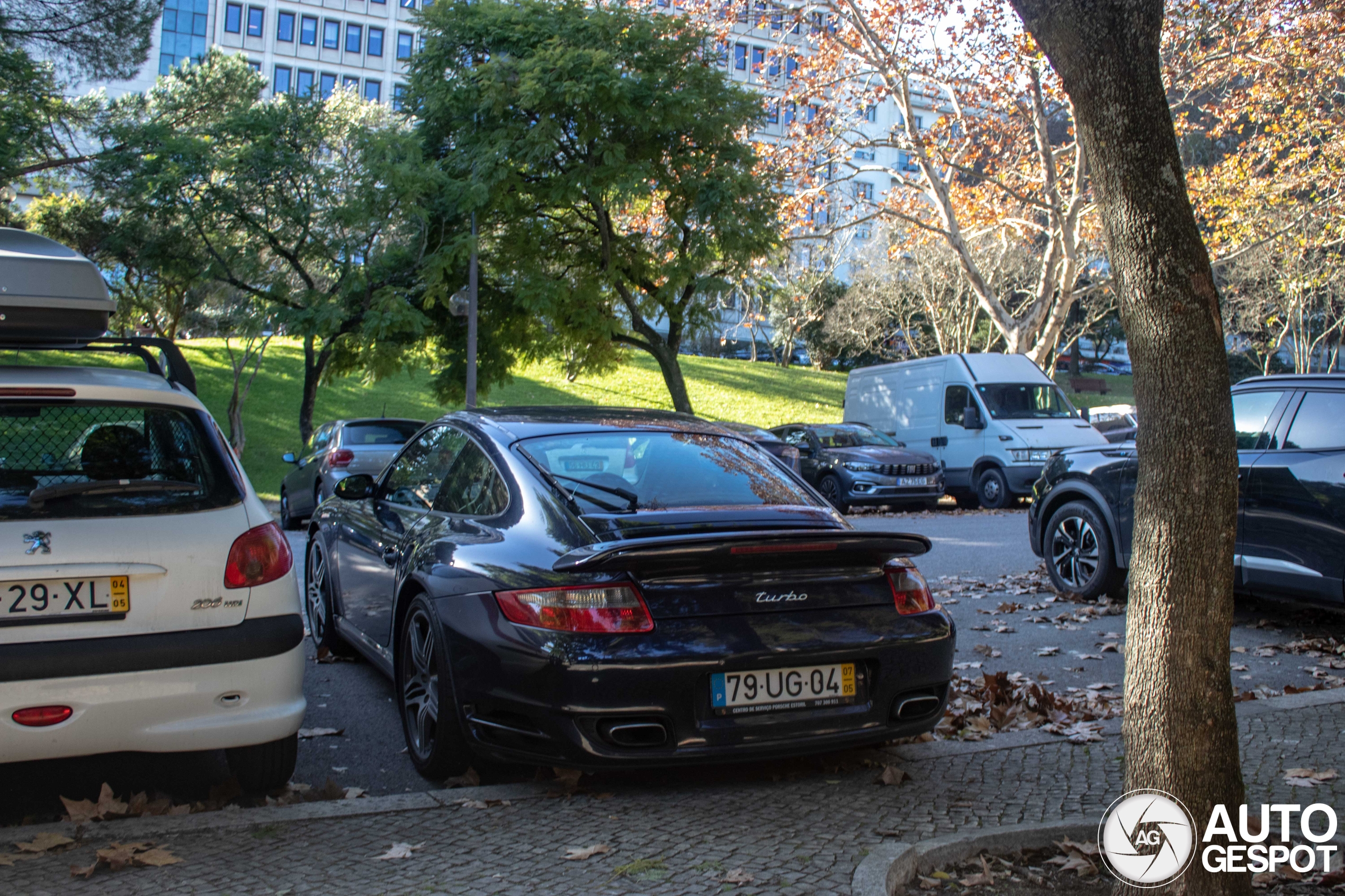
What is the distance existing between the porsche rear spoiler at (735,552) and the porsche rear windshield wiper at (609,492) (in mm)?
365

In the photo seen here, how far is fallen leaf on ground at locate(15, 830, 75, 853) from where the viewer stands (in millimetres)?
3643

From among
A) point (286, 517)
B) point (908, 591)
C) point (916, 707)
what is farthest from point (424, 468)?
point (286, 517)

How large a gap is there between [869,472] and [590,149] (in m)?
7.64

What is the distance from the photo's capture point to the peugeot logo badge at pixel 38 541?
3.78 m

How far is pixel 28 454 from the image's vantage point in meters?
4.32

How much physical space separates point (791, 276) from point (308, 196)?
32.7m

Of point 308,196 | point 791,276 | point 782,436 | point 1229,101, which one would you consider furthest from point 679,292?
point 791,276

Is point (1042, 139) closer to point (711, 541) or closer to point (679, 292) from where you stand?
point (679, 292)

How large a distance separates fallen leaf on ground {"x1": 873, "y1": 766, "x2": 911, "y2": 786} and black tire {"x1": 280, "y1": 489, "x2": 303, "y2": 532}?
13573mm

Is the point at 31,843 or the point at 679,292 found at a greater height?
the point at 679,292

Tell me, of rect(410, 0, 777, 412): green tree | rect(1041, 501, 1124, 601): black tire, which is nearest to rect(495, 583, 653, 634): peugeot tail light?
rect(1041, 501, 1124, 601): black tire

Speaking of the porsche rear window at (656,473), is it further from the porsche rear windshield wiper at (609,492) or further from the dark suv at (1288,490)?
the dark suv at (1288,490)

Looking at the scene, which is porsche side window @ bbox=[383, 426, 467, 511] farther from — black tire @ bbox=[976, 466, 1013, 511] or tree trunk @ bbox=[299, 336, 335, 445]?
tree trunk @ bbox=[299, 336, 335, 445]

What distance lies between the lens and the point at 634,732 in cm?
399
